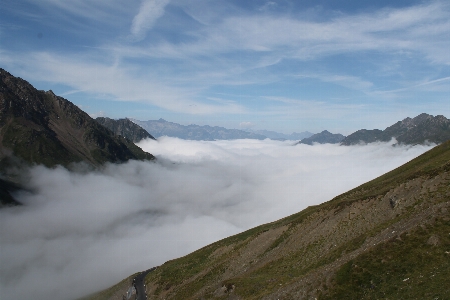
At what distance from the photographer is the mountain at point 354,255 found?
33.6 m

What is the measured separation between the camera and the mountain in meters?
33.6

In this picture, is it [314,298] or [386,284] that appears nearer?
[386,284]

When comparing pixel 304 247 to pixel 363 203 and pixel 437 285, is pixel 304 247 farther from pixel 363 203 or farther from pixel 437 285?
pixel 437 285

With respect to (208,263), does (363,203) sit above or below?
above

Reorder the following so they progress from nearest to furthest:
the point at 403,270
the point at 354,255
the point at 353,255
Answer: the point at 403,270 < the point at 354,255 < the point at 353,255

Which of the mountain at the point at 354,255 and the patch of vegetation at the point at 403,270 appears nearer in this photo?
the patch of vegetation at the point at 403,270

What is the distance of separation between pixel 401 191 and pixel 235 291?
1465 inches

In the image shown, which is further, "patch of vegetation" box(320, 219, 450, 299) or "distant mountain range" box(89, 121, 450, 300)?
"distant mountain range" box(89, 121, 450, 300)

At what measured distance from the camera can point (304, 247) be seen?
6194 cm

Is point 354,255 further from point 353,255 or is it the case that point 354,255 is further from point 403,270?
point 403,270

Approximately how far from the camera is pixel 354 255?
41281 mm

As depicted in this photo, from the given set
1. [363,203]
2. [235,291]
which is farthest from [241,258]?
[363,203]

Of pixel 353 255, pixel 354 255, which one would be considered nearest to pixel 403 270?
pixel 354 255

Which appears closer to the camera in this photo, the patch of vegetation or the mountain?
the patch of vegetation
